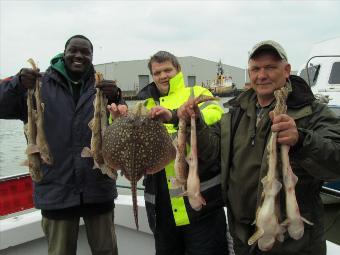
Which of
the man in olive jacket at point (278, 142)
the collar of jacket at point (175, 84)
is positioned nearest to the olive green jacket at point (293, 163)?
the man in olive jacket at point (278, 142)

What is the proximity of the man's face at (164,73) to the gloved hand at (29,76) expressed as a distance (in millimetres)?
1039

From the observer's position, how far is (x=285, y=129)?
7.04ft

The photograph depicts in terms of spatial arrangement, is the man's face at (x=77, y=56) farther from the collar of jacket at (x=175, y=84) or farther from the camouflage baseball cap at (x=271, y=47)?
the camouflage baseball cap at (x=271, y=47)

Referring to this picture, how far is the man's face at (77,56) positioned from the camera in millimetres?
3527

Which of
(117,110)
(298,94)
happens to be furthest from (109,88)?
(298,94)

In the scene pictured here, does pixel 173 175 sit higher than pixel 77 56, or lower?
lower

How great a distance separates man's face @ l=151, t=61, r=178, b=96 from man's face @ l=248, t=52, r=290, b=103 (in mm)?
975

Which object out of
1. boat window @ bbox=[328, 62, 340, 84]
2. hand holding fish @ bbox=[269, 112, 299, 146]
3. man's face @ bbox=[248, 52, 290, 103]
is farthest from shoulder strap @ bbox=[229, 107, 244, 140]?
boat window @ bbox=[328, 62, 340, 84]

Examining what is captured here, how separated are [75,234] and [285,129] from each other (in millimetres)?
2390

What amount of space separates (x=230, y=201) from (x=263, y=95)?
81cm

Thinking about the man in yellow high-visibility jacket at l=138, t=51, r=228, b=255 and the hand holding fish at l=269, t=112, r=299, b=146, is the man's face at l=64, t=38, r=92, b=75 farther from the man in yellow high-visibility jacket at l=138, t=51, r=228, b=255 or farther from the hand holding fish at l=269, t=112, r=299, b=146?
the hand holding fish at l=269, t=112, r=299, b=146

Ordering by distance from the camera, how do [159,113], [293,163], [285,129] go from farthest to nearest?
[159,113]
[293,163]
[285,129]

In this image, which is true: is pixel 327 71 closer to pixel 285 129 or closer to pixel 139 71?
pixel 285 129

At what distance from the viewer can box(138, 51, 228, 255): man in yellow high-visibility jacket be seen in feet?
10.5
